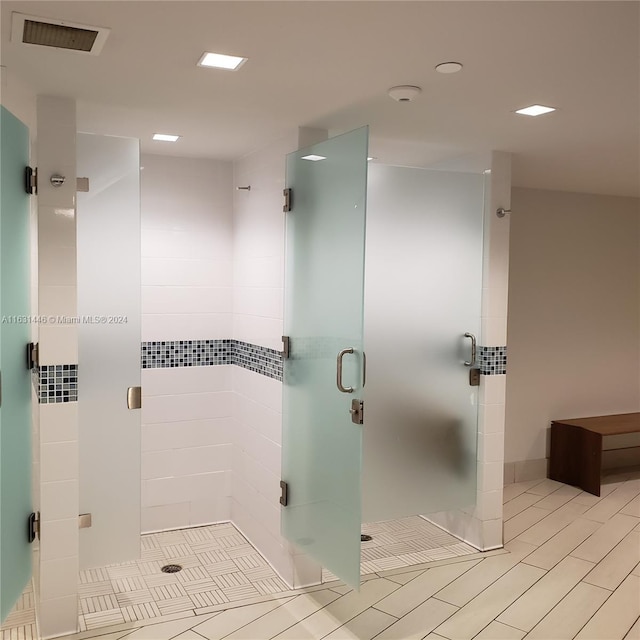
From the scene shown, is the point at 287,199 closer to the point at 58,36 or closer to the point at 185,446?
the point at 58,36

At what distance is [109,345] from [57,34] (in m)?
1.43

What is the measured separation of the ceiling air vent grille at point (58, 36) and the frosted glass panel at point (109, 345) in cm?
84

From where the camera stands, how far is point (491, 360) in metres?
3.86

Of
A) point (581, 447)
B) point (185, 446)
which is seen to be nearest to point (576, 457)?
point (581, 447)

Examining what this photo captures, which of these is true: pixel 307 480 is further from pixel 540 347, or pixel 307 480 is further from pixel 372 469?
pixel 540 347

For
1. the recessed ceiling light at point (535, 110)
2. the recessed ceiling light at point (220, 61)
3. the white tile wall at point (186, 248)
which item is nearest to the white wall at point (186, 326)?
the white tile wall at point (186, 248)

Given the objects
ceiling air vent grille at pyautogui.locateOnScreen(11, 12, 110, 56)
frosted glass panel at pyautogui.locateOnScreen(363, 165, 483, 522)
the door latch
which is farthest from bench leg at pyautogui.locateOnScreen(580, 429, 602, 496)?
ceiling air vent grille at pyautogui.locateOnScreen(11, 12, 110, 56)

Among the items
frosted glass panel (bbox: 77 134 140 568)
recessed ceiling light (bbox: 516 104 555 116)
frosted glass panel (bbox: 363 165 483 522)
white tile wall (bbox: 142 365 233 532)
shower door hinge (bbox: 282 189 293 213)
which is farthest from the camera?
white tile wall (bbox: 142 365 233 532)

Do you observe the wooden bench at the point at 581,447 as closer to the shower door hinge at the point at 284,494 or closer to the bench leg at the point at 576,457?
the bench leg at the point at 576,457

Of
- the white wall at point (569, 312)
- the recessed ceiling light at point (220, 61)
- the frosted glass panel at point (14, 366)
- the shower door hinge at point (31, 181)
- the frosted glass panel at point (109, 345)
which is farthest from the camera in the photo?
the white wall at point (569, 312)

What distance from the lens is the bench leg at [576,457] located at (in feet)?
16.3

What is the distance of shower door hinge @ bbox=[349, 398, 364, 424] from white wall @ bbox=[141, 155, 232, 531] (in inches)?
63.7

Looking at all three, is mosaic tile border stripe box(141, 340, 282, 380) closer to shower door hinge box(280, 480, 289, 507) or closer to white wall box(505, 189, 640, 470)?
shower door hinge box(280, 480, 289, 507)

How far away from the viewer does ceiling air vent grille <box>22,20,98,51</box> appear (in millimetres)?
2059
